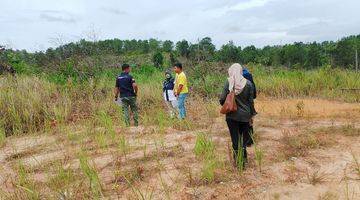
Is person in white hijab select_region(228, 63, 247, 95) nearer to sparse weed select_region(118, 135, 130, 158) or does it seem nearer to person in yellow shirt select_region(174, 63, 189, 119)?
sparse weed select_region(118, 135, 130, 158)

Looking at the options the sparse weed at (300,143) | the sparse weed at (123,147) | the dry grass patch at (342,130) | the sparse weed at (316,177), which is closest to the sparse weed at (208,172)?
the sparse weed at (316,177)

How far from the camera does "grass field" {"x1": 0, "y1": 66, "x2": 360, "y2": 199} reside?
17.4ft

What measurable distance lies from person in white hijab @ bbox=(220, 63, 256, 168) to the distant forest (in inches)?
396

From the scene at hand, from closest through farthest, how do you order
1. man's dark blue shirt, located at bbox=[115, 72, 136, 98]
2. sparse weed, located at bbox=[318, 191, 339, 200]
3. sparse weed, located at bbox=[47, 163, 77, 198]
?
sparse weed, located at bbox=[318, 191, 339, 200] < sparse weed, located at bbox=[47, 163, 77, 198] < man's dark blue shirt, located at bbox=[115, 72, 136, 98]

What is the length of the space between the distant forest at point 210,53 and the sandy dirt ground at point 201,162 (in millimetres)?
7013

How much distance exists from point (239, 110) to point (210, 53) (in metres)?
14.1

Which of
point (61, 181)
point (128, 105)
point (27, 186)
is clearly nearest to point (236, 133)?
point (61, 181)

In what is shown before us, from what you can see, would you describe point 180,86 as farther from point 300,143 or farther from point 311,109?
point 311,109

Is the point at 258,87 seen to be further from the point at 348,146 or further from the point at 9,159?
the point at 9,159

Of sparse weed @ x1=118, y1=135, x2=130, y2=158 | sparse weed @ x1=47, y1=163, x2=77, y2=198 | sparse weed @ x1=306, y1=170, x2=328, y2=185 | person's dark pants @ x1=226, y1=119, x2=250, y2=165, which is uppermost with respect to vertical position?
person's dark pants @ x1=226, y1=119, x2=250, y2=165

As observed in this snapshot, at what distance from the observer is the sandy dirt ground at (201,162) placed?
5219mm

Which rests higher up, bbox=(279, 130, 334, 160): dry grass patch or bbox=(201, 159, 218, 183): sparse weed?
bbox=(201, 159, 218, 183): sparse weed

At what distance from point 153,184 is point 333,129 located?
165 inches

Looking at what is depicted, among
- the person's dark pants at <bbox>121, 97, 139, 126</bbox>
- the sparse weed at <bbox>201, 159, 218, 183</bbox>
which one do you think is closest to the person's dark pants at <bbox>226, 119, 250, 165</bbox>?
the sparse weed at <bbox>201, 159, 218, 183</bbox>
